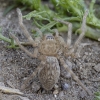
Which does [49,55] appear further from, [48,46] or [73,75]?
[73,75]

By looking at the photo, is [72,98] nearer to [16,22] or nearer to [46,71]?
[46,71]

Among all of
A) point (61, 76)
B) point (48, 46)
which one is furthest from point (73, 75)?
point (48, 46)

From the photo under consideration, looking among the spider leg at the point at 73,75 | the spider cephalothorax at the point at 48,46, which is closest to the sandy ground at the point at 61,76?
the spider leg at the point at 73,75

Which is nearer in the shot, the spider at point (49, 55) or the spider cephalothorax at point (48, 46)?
the spider at point (49, 55)

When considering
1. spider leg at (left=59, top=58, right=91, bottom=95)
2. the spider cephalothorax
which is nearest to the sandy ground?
spider leg at (left=59, top=58, right=91, bottom=95)

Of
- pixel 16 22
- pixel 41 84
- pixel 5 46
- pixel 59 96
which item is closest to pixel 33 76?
pixel 41 84

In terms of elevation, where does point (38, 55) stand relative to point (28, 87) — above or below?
above

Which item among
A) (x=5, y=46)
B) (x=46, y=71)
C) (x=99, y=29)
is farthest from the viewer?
(x=99, y=29)

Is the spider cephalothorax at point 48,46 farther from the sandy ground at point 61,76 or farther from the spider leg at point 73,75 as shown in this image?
the sandy ground at point 61,76
